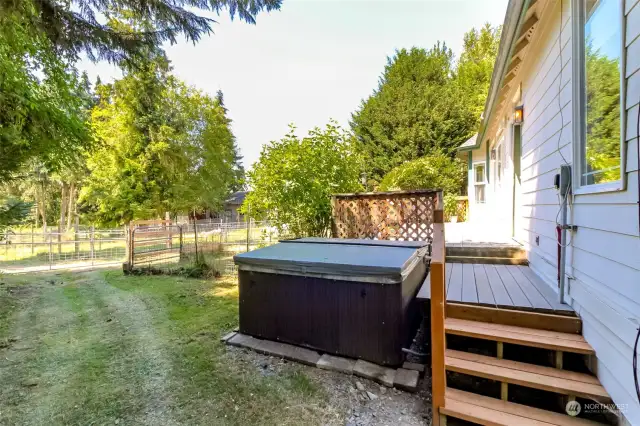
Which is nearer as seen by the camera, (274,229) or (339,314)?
(339,314)

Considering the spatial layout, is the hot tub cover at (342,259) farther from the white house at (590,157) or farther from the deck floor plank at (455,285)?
the white house at (590,157)

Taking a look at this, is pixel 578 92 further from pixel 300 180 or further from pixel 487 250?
pixel 300 180

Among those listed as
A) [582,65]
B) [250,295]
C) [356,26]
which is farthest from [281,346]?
[356,26]

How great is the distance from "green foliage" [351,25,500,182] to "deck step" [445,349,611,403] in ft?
48.9

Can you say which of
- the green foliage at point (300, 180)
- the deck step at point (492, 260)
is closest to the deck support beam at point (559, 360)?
the deck step at point (492, 260)

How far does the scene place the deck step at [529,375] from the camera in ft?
5.92

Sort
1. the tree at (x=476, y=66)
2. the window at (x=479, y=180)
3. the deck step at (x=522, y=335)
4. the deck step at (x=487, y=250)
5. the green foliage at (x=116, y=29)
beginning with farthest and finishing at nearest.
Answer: the tree at (x=476, y=66), the window at (x=479, y=180), the deck step at (x=487, y=250), the green foliage at (x=116, y=29), the deck step at (x=522, y=335)

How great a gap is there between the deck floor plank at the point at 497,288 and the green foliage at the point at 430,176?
30.5ft

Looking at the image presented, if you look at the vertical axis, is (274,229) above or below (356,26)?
below

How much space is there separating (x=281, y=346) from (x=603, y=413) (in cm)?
237

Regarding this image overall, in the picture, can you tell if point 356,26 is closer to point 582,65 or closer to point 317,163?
point 317,163

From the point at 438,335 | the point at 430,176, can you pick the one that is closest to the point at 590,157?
the point at 438,335

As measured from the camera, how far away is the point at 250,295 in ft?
10.5

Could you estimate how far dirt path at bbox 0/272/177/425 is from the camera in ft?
7.04
